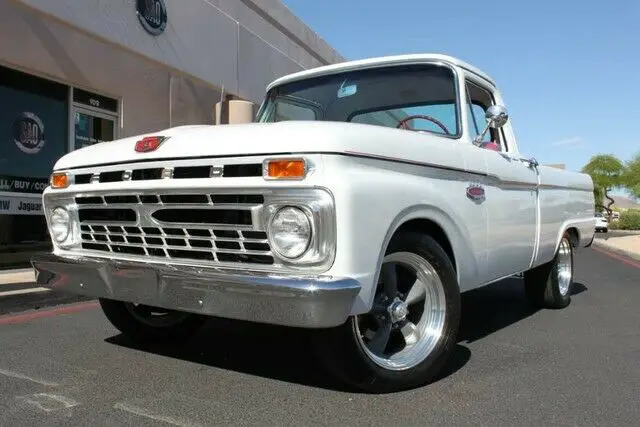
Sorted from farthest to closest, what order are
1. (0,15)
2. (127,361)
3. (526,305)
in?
(0,15)
(526,305)
(127,361)

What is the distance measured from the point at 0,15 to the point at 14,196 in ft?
8.13

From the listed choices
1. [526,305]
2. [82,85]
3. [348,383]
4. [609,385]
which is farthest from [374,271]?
[82,85]

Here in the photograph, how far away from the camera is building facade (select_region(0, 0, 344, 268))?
8531 millimetres

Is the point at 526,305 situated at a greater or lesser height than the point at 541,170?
lesser

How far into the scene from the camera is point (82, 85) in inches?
377

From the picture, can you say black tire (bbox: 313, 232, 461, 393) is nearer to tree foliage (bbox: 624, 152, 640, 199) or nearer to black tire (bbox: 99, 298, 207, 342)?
black tire (bbox: 99, 298, 207, 342)

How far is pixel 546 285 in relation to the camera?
595 centimetres

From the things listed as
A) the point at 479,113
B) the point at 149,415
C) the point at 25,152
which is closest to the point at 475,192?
the point at 479,113

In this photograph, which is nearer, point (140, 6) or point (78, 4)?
point (78, 4)

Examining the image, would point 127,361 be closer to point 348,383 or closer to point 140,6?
point 348,383

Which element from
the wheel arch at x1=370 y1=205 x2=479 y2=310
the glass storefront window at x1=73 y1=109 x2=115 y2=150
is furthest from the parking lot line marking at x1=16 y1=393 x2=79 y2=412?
the glass storefront window at x1=73 y1=109 x2=115 y2=150

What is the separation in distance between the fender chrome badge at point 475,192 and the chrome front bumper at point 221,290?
4.62 ft

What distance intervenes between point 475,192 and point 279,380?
1.71m

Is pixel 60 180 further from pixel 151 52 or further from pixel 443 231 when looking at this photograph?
pixel 151 52
